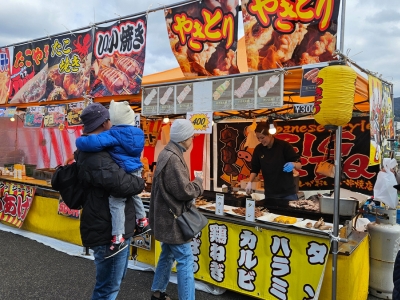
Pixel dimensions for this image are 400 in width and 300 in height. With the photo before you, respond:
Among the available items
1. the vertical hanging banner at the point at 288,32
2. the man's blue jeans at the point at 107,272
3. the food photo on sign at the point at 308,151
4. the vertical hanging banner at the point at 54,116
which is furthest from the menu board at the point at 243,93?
the food photo on sign at the point at 308,151

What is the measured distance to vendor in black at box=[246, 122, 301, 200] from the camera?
17.3 ft

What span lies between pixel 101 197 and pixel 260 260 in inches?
81.5

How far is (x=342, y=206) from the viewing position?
400cm

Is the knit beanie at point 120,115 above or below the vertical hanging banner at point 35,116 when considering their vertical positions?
below

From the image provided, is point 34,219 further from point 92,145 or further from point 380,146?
point 380,146

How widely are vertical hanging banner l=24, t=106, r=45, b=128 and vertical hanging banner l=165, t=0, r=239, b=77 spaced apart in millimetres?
3182

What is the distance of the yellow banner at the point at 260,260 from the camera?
10.8ft

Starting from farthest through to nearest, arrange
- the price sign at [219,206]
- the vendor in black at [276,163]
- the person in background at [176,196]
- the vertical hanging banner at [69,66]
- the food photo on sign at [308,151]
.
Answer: the food photo on sign at [308,151] → the vertical hanging banner at [69,66] → the vendor in black at [276,163] → the price sign at [219,206] → the person in background at [176,196]

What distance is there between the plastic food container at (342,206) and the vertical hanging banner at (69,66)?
4.33 m

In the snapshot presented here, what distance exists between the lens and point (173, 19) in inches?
186

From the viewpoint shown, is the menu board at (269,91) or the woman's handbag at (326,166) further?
the woman's handbag at (326,166)

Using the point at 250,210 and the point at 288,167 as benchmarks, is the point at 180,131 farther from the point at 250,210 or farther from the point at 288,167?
the point at 288,167

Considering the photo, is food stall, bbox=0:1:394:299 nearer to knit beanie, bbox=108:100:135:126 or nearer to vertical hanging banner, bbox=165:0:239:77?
vertical hanging banner, bbox=165:0:239:77

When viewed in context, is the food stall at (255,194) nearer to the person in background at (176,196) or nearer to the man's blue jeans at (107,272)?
the person in background at (176,196)
